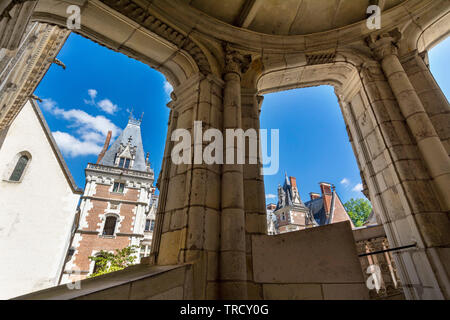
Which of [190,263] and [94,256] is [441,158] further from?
[94,256]

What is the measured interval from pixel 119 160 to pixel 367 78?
26.5 meters

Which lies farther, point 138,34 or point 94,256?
point 94,256

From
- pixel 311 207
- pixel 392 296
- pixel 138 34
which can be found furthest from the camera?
pixel 311 207

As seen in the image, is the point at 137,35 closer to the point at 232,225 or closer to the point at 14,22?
the point at 14,22

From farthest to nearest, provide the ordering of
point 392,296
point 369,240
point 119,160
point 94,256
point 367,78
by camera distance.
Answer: point 119,160 < point 94,256 < point 369,240 < point 392,296 < point 367,78

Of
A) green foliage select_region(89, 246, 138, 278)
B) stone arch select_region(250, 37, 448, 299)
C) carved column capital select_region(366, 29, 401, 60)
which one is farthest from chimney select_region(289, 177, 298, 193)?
carved column capital select_region(366, 29, 401, 60)

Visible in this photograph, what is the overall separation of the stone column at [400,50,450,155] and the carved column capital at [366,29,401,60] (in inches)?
11.6

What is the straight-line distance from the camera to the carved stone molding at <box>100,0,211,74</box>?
9.39 feet

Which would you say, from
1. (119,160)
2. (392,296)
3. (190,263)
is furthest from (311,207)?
(190,263)

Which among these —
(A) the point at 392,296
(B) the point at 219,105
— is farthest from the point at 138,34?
(A) the point at 392,296

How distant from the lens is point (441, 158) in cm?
267

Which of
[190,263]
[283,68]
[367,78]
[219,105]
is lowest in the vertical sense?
[190,263]

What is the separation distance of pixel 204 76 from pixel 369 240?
512 centimetres

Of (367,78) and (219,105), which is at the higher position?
(367,78)
